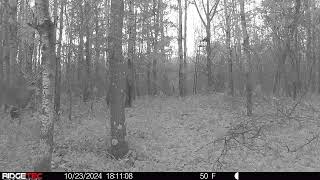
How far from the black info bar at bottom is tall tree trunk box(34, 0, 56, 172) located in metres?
0.31

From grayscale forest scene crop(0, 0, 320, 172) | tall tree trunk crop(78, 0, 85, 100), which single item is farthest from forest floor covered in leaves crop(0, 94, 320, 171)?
tall tree trunk crop(78, 0, 85, 100)

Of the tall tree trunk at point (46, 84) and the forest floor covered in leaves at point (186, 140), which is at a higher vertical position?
the tall tree trunk at point (46, 84)

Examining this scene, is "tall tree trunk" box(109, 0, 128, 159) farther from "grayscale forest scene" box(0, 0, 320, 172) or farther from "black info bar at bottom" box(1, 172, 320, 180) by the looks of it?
"black info bar at bottom" box(1, 172, 320, 180)

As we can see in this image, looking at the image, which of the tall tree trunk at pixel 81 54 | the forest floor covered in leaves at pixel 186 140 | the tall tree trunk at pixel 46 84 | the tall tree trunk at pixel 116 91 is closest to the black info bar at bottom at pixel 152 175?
the tall tree trunk at pixel 46 84

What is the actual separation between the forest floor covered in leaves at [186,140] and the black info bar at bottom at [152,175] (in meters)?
0.47

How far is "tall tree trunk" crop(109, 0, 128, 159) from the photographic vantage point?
41.6ft

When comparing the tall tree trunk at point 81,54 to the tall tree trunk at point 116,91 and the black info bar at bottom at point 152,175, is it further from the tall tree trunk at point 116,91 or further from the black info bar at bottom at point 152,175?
the black info bar at bottom at point 152,175

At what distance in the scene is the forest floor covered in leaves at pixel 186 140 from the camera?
11.7m

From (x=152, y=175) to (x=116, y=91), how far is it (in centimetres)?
338

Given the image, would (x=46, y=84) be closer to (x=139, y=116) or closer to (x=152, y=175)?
(x=152, y=175)

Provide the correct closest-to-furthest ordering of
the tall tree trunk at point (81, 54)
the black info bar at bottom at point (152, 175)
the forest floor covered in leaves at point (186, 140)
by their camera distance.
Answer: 1. the black info bar at bottom at point (152, 175)
2. the forest floor covered in leaves at point (186, 140)
3. the tall tree trunk at point (81, 54)

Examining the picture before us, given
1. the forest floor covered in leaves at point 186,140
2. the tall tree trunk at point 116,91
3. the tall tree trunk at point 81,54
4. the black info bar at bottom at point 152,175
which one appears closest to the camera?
the black info bar at bottom at point 152,175

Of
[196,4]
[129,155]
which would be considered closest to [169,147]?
[129,155]

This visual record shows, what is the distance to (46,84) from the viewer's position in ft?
33.7
